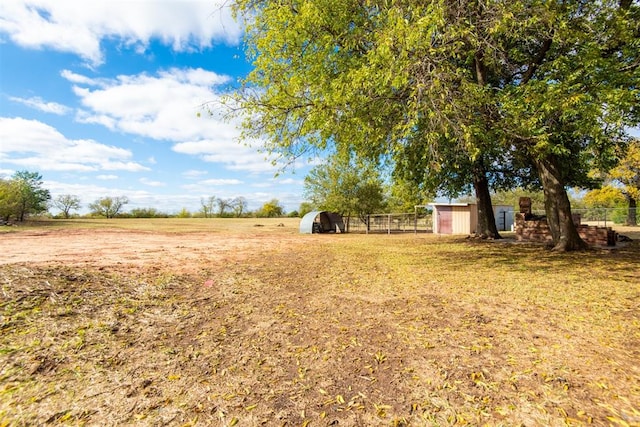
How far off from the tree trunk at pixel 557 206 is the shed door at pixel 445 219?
46.5ft

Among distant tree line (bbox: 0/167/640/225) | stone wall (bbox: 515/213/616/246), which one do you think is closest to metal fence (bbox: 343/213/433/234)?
distant tree line (bbox: 0/167/640/225)

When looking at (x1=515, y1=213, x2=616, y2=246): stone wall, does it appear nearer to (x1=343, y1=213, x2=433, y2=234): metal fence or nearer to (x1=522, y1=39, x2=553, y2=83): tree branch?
(x1=522, y1=39, x2=553, y2=83): tree branch

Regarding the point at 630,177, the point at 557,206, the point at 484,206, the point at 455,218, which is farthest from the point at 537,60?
the point at 630,177

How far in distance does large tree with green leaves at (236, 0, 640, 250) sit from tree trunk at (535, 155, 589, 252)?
1.82 meters

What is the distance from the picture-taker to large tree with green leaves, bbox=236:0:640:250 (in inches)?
234

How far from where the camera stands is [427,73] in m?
5.79

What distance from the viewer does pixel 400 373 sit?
3.06m

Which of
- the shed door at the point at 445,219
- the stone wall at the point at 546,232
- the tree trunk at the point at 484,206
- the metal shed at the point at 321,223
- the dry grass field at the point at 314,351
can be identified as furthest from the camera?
the metal shed at the point at 321,223

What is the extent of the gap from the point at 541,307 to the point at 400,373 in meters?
3.25

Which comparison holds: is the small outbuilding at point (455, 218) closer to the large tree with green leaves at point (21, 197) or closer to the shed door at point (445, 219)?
the shed door at point (445, 219)

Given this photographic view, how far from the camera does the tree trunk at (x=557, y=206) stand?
10461mm

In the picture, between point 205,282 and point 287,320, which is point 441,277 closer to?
point 287,320

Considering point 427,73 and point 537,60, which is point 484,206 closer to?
point 537,60

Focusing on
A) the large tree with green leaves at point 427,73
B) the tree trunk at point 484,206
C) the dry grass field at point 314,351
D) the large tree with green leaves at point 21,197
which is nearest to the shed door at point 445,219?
the tree trunk at point 484,206
